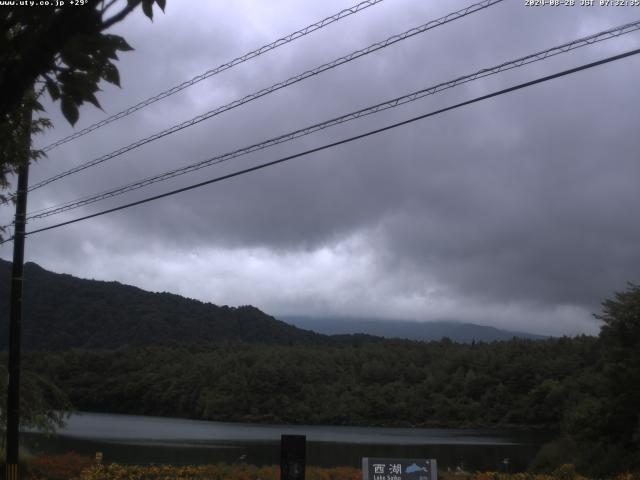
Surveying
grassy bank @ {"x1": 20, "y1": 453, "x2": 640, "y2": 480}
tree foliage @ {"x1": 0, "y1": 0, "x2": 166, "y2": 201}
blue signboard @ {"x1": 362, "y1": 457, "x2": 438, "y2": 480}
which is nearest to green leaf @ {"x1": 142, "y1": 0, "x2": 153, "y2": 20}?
tree foliage @ {"x1": 0, "y1": 0, "x2": 166, "y2": 201}

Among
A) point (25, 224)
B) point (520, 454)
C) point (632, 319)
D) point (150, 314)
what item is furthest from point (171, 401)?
point (25, 224)

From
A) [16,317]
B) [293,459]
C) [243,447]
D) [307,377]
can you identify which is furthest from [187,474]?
[307,377]

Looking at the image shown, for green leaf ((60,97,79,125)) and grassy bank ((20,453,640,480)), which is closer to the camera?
green leaf ((60,97,79,125))

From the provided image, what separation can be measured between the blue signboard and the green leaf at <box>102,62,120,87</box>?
9.34 metres

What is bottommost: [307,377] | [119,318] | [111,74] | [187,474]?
[187,474]

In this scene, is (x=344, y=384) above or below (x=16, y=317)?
above

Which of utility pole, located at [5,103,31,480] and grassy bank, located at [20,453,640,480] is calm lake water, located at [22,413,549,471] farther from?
utility pole, located at [5,103,31,480]

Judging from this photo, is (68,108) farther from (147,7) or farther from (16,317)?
(16,317)

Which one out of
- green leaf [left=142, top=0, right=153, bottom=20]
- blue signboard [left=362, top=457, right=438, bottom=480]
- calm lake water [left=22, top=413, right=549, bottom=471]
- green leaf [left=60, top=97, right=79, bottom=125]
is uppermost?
green leaf [left=142, top=0, right=153, bottom=20]

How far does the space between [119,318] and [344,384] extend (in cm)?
3429

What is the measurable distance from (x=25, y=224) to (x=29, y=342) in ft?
208

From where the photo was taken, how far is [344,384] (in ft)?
228

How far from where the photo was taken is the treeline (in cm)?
6341

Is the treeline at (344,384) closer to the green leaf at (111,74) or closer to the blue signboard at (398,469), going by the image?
the blue signboard at (398,469)
